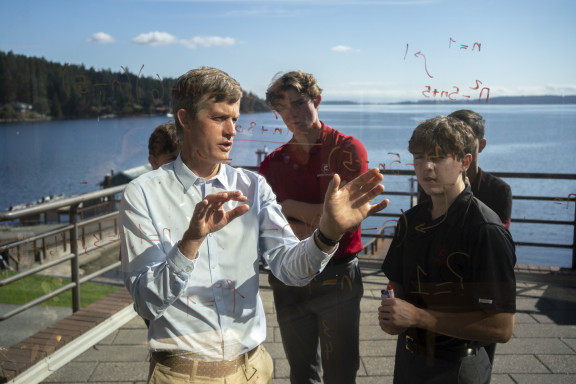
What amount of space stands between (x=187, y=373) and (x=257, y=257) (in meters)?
0.29

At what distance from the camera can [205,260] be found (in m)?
1.01

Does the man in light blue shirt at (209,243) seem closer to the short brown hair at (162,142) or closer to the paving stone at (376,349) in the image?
the short brown hair at (162,142)

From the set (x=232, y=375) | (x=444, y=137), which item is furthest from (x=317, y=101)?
(x=232, y=375)

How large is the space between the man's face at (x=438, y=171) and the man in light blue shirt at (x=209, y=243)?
0.81 ft

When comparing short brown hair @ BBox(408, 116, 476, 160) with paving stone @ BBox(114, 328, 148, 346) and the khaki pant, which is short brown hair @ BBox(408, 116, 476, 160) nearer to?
the khaki pant

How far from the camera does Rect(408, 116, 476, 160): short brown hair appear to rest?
1.10 meters

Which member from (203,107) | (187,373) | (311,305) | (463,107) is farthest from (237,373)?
(463,107)

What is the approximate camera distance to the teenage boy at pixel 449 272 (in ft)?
3.66

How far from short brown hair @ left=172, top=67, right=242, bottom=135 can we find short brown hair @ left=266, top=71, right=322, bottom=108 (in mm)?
237

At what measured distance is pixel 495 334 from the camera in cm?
116

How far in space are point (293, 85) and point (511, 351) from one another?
180 centimetres

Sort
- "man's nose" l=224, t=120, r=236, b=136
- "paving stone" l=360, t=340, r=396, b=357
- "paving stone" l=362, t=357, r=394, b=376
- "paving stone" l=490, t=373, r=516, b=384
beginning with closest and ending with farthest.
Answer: "man's nose" l=224, t=120, r=236, b=136 → "paving stone" l=490, t=373, r=516, b=384 → "paving stone" l=362, t=357, r=394, b=376 → "paving stone" l=360, t=340, r=396, b=357

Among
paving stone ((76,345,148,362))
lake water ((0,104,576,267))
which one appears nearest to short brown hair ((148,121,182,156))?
lake water ((0,104,576,267))

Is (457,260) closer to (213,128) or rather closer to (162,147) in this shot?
(213,128)
